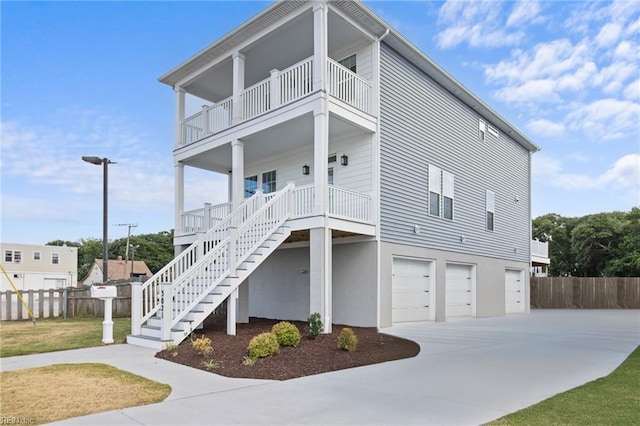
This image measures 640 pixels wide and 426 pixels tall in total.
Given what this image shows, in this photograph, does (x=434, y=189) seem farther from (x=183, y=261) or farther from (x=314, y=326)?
(x=183, y=261)

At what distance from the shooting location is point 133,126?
19.8 metres

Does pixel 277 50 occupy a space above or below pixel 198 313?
above

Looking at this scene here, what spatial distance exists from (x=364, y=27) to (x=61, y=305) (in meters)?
13.5

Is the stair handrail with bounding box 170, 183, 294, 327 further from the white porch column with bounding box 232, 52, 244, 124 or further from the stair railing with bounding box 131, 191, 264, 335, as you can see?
the white porch column with bounding box 232, 52, 244, 124

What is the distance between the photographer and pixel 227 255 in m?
10.4

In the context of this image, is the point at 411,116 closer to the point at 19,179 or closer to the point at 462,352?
the point at 462,352

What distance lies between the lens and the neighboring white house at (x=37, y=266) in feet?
146

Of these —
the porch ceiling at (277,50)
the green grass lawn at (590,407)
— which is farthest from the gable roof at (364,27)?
the green grass lawn at (590,407)

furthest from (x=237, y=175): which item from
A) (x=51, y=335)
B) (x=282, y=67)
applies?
(x=51, y=335)

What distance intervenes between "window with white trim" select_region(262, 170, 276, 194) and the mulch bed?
21.4ft

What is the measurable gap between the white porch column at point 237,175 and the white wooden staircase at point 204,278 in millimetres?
1252

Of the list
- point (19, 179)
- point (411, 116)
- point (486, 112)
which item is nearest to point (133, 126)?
point (19, 179)

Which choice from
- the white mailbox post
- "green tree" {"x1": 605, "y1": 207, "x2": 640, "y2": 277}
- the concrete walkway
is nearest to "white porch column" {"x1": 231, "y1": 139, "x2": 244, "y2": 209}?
the white mailbox post

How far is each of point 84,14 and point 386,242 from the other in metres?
10.5
